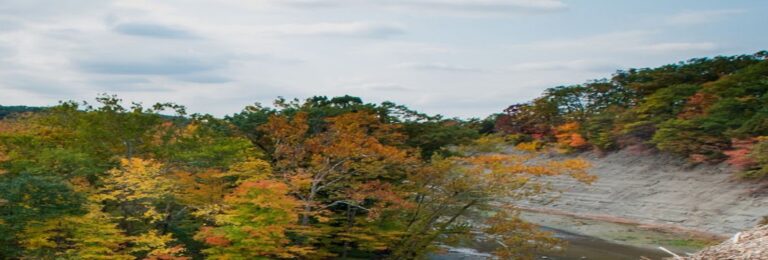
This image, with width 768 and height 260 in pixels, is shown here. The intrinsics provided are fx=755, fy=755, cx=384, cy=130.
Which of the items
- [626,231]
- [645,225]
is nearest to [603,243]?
[626,231]

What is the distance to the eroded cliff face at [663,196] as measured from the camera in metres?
40.3

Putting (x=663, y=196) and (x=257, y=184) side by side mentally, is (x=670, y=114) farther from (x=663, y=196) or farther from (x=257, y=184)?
(x=257, y=184)

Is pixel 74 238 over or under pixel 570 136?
under

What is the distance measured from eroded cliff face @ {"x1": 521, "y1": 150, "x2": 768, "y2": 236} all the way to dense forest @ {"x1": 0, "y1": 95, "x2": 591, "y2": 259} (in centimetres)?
1589

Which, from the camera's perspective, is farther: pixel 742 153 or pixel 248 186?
pixel 742 153

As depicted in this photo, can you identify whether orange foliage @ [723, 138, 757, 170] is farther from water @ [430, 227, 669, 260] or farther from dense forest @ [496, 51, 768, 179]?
water @ [430, 227, 669, 260]

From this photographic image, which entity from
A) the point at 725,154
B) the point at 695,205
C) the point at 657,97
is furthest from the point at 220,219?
the point at 657,97

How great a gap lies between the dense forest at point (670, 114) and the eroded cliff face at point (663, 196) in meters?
1.06

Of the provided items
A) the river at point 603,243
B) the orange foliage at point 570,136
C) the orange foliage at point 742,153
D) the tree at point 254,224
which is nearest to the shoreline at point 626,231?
the river at point 603,243

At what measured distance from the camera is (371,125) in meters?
29.0

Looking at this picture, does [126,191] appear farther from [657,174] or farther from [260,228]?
[657,174]

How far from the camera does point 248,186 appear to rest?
72.2 ft

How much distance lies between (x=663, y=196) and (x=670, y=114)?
9.78m

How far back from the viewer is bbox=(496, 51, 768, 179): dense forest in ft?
147
